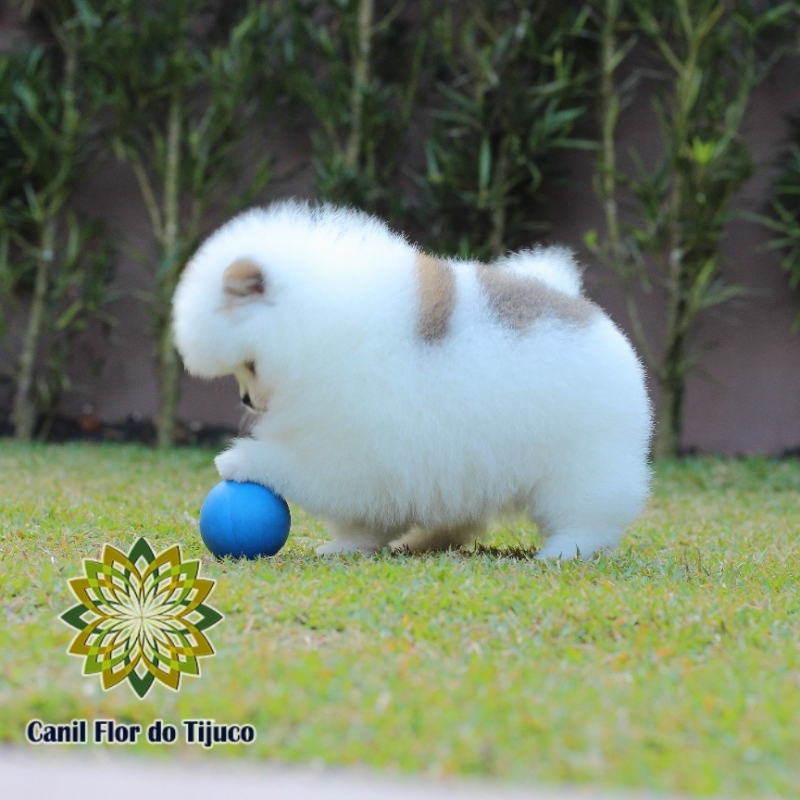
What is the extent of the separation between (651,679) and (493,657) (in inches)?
13.1

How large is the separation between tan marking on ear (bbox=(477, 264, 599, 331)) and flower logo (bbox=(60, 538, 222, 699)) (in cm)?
129

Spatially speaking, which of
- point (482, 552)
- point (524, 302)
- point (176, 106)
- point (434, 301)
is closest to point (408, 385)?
point (434, 301)

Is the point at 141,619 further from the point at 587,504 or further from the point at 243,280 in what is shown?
the point at 587,504

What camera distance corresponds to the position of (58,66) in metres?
8.27

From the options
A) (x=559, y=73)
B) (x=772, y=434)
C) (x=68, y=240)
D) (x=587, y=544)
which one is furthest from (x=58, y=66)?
(x=587, y=544)

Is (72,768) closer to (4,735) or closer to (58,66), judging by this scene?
(4,735)

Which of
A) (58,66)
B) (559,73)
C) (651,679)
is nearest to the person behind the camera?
(651,679)

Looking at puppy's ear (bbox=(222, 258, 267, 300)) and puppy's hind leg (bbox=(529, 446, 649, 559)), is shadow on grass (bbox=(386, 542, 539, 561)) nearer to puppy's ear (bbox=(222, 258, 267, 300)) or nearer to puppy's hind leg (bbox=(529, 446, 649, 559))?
puppy's hind leg (bbox=(529, 446, 649, 559))

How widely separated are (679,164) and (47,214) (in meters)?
4.45

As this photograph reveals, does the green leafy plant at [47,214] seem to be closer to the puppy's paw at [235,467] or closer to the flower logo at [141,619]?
the puppy's paw at [235,467]

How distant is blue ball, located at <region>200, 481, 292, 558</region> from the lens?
326 centimetres

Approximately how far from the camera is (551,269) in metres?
3.77

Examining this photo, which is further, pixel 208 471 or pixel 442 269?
pixel 208 471

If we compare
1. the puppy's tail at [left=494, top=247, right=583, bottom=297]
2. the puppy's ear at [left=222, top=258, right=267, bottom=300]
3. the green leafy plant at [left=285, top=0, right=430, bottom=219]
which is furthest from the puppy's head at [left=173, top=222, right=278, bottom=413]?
the green leafy plant at [left=285, top=0, right=430, bottom=219]
